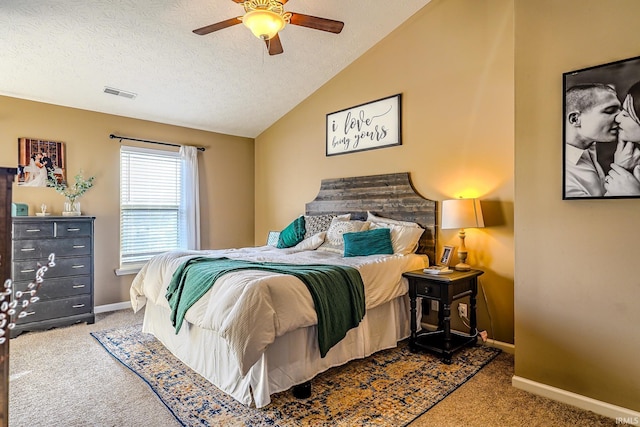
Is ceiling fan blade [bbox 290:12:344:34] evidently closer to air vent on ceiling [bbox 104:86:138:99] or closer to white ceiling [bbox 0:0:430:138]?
white ceiling [bbox 0:0:430:138]

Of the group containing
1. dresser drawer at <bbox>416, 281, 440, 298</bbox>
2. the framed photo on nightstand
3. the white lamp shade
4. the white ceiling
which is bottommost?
dresser drawer at <bbox>416, 281, 440, 298</bbox>

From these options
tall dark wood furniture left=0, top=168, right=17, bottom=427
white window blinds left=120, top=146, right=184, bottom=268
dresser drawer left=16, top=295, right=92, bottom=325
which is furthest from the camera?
A: white window blinds left=120, top=146, right=184, bottom=268

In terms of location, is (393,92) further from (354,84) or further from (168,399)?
(168,399)

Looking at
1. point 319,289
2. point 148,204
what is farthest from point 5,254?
point 148,204

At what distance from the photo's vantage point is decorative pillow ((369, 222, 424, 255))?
348cm

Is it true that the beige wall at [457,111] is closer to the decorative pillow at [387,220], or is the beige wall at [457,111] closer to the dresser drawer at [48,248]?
the decorative pillow at [387,220]

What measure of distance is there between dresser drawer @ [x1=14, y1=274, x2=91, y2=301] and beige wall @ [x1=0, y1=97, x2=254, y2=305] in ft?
1.80

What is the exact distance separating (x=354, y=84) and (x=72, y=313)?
4058 millimetres

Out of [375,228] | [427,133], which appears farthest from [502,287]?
[427,133]

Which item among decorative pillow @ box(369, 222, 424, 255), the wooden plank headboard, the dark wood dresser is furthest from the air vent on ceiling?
decorative pillow @ box(369, 222, 424, 255)

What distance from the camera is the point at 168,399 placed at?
2.32 metres

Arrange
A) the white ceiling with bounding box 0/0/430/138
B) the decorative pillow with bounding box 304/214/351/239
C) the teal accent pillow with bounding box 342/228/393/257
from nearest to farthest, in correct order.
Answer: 1. the white ceiling with bounding box 0/0/430/138
2. the teal accent pillow with bounding box 342/228/393/257
3. the decorative pillow with bounding box 304/214/351/239

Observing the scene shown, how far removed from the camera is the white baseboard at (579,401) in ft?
6.66

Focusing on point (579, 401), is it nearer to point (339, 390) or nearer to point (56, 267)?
point (339, 390)
